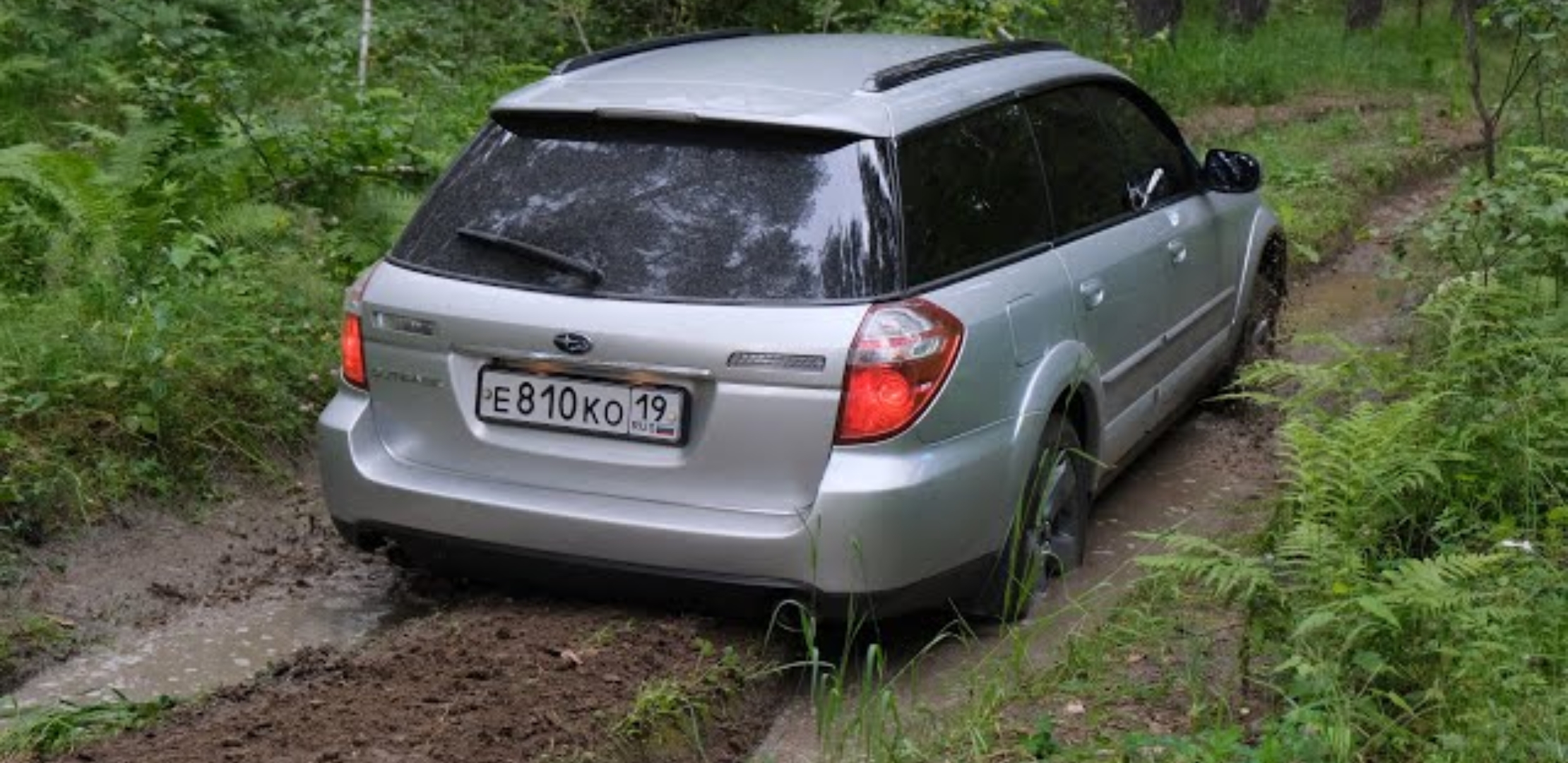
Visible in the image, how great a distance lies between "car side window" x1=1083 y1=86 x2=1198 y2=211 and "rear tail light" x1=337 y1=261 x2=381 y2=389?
273 centimetres

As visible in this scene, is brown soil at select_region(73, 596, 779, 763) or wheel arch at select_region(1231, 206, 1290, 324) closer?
brown soil at select_region(73, 596, 779, 763)

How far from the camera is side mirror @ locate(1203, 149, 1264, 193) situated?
7.09 metres

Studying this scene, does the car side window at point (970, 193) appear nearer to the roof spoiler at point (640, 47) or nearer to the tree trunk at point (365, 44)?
the roof spoiler at point (640, 47)

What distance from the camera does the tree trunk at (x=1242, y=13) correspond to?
20609 mm

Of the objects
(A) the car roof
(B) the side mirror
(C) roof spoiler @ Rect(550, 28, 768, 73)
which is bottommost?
(B) the side mirror

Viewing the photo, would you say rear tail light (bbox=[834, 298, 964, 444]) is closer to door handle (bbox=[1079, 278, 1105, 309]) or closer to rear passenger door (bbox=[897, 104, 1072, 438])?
rear passenger door (bbox=[897, 104, 1072, 438])

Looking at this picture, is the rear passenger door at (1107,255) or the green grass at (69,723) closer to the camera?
the green grass at (69,723)

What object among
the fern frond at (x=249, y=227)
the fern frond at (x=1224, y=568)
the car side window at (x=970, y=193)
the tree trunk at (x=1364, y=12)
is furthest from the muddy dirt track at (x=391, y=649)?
the tree trunk at (x=1364, y=12)

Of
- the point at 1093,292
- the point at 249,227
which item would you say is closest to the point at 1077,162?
the point at 1093,292

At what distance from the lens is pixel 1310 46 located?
18.7 metres

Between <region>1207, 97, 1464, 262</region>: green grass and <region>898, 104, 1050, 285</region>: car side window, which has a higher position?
<region>898, 104, 1050, 285</region>: car side window

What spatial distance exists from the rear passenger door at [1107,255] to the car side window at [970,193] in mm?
131

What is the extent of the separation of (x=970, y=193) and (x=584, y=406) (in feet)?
4.42

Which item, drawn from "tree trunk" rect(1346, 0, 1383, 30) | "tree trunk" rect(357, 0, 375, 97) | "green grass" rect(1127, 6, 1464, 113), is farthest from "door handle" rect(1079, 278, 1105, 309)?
"tree trunk" rect(1346, 0, 1383, 30)
